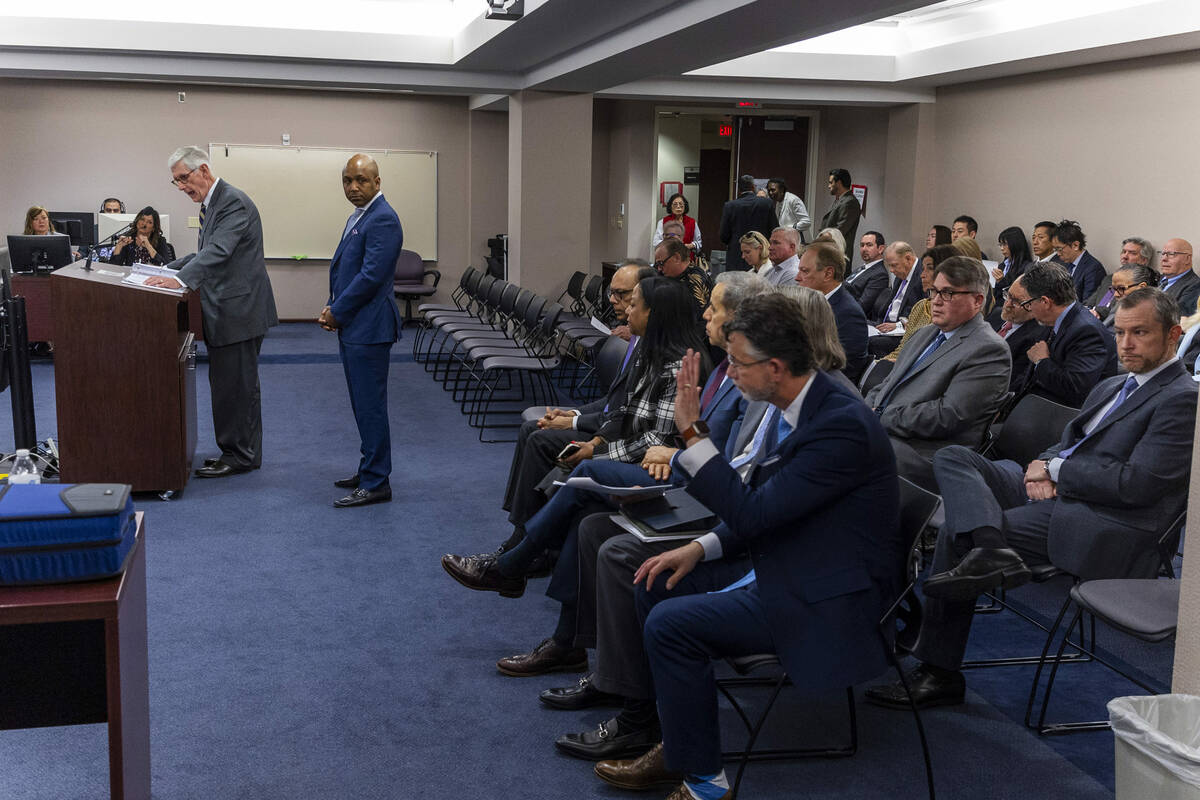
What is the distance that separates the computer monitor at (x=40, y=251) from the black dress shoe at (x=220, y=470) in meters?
3.20

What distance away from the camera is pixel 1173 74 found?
27.6ft

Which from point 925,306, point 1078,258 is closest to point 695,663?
point 925,306

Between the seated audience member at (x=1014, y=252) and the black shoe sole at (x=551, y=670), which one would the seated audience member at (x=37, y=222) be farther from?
the seated audience member at (x=1014, y=252)

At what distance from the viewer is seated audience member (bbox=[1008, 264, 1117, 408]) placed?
4.80 metres

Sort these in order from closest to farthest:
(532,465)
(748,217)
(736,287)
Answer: (736,287), (532,465), (748,217)

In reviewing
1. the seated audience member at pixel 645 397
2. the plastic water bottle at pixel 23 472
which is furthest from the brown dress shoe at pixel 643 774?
the plastic water bottle at pixel 23 472

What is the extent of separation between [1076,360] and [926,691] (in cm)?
218

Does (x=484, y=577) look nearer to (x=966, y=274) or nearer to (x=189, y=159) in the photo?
(x=966, y=274)

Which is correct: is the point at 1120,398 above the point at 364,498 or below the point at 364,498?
above

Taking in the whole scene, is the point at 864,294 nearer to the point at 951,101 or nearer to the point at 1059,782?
the point at 951,101

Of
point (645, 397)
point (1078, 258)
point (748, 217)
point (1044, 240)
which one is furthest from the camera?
point (748, 217)

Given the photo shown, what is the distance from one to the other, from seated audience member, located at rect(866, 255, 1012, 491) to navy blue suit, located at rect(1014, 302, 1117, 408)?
98 cm

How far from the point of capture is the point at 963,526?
11.0 feet

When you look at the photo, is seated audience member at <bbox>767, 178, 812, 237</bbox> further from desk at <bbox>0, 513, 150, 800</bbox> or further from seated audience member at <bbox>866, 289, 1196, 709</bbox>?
desk at <bbox>0, 513, 150, 800</bbox>
